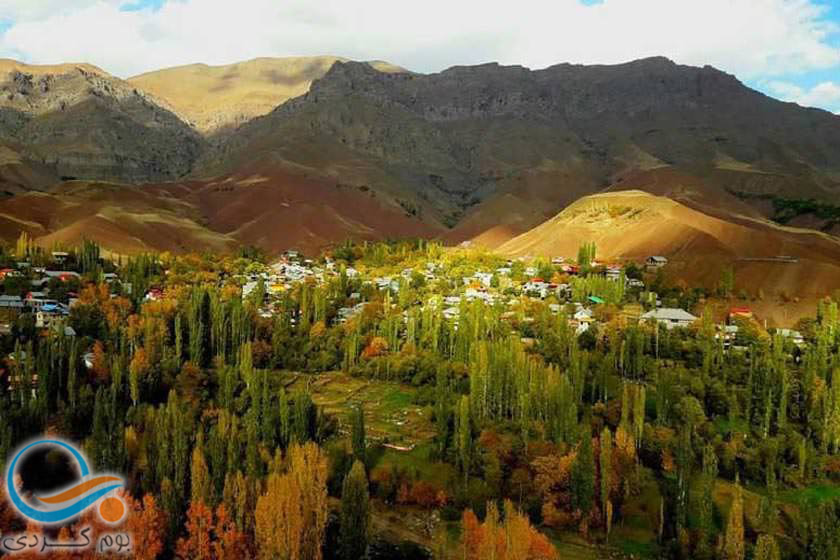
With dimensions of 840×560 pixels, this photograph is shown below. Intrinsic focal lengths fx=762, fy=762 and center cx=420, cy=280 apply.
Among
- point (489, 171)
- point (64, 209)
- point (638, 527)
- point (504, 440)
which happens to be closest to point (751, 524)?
point (638, 527)

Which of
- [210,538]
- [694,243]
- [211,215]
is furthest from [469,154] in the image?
[210,538]

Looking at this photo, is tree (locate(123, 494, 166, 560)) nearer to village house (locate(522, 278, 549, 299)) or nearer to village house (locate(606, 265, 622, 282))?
village house (locate(522, 278, 549, 299))

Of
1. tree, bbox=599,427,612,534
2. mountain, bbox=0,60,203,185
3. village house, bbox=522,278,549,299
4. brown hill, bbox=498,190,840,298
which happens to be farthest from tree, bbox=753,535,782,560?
mountain, bbox=0,60,203,185

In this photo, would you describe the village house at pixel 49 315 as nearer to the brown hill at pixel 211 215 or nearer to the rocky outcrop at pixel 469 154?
the brown hill at pixel 211 215

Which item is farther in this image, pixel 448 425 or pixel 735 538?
pixel 448 425

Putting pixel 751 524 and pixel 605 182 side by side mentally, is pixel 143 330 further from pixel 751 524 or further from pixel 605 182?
pixel 605 182

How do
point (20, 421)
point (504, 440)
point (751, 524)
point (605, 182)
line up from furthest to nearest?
point (605, 182), point (504, 440), point (20, 421), point (751, 524)

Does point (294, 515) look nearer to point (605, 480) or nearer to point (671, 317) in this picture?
point (605, 480)
